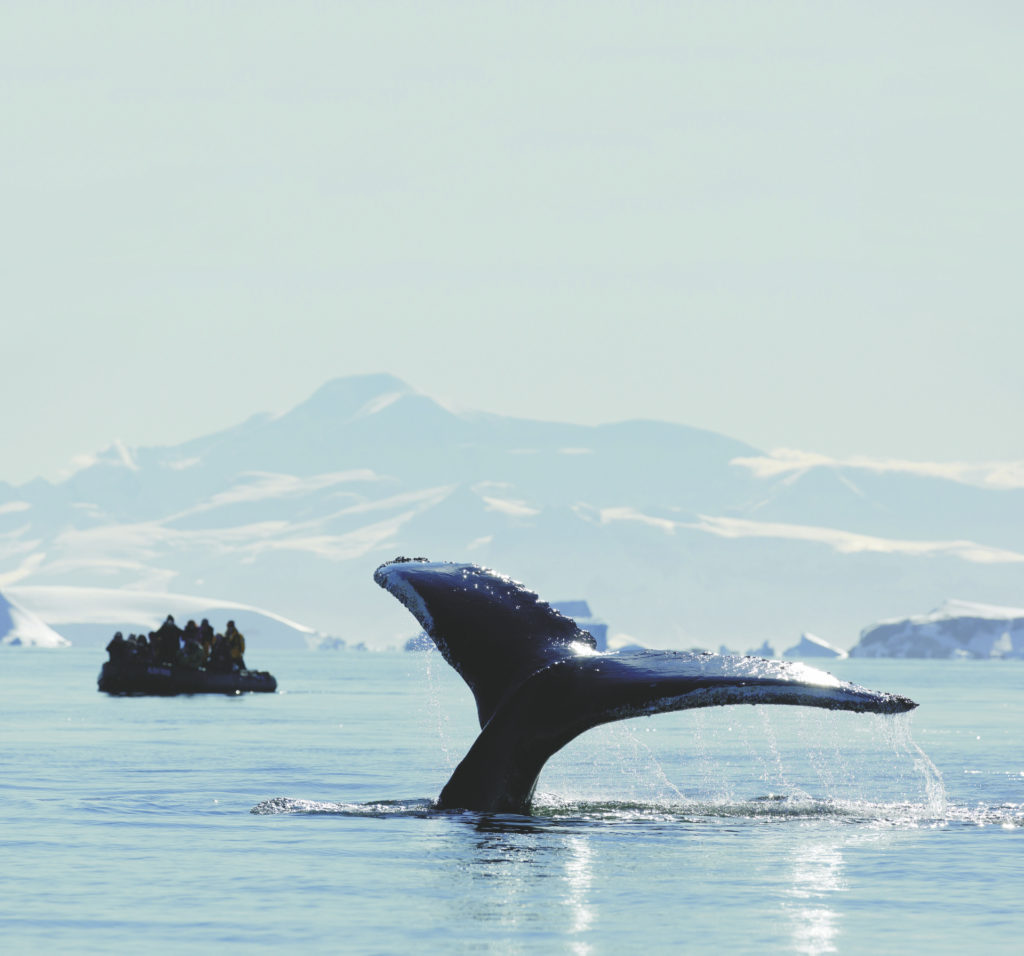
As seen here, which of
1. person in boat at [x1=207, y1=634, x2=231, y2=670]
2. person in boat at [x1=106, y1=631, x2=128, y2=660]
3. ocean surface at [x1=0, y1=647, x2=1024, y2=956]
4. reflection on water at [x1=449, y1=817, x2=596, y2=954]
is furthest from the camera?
person in boat at [x1=207, y1=634, x2=231, y2=670]

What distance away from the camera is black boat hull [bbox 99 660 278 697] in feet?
181

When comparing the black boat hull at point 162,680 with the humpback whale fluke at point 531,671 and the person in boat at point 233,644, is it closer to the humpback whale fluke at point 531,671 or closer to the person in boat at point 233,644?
the person in boat at point 233,644

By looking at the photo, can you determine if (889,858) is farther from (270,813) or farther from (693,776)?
(693,776)

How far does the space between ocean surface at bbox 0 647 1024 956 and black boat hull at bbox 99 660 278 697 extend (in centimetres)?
2729

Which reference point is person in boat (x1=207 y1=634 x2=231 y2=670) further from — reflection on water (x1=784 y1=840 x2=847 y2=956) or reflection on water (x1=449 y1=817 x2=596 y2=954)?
reflection on water (x1=784 y1=840 x2=847 y2=956)

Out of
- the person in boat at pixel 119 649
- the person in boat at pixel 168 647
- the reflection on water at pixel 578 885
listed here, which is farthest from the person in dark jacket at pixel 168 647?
the reflection on water at pixel 578 885

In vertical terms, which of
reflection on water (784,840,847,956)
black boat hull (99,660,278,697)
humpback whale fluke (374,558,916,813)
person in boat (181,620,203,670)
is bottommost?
reflection on water (784,840,847,956)

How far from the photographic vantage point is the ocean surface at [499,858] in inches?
451

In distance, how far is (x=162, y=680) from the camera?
5512 cm

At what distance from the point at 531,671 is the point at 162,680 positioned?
42647 millimetres

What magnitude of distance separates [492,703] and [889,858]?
3.39 meters

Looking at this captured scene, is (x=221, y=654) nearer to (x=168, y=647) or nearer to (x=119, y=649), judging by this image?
(x=168, y=647)

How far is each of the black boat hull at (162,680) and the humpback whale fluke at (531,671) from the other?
4164cm

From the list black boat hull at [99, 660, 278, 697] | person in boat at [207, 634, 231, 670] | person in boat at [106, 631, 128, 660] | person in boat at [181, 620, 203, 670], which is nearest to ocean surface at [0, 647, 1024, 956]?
black boat hull at [99, 660, 278, 697]
